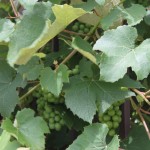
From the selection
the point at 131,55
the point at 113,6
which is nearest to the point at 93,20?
the point at 113,6

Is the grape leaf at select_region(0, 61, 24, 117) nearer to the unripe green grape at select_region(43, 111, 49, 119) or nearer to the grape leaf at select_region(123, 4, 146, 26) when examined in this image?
the unripe green grape at select_region(43, 111, 49, 119)

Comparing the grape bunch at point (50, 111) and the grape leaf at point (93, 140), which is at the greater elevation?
the grape leaf at point (93, 140)

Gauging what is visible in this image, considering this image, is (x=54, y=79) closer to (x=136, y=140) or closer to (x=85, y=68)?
(x=85, y=68)

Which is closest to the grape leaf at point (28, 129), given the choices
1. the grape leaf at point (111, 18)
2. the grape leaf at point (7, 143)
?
the grape leaf at point (7, 143)

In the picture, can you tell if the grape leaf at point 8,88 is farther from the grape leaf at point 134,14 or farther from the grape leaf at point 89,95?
the grape leaf at point 134,14

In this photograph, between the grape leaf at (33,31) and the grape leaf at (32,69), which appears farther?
the grape leaf at (32,69)

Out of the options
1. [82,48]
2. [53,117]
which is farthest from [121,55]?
[53,117]
